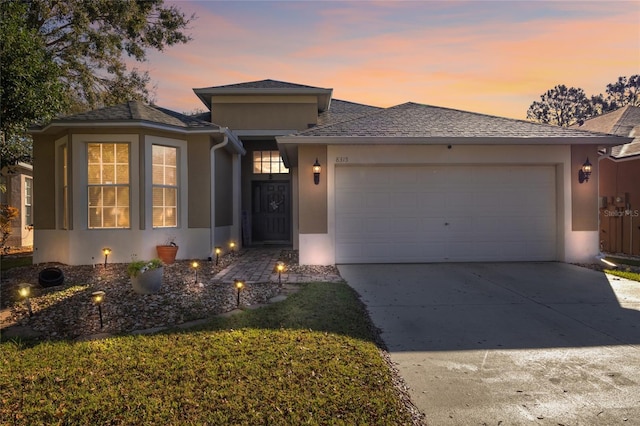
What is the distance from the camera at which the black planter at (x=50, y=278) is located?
6.16m

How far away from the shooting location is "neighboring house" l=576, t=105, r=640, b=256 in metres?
10.2

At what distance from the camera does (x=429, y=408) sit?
2535 millimetres

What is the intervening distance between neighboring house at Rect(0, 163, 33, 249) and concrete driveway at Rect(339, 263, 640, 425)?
14076 millimetres

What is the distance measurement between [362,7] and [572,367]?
26.1 ft

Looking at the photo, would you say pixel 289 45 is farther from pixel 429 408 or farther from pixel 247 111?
pixel 429 408

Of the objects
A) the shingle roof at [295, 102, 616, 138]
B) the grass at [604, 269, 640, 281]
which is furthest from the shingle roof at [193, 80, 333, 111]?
the grass at [604, 269, 640, 281]

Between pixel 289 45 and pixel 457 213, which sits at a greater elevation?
pixel 289 45

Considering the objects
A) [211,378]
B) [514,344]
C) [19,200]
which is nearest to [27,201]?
[19,200]

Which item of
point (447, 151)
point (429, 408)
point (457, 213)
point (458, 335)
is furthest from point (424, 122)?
point (429, 408)

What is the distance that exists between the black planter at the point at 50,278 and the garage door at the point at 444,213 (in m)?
5.31

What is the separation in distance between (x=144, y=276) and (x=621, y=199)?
496 inches

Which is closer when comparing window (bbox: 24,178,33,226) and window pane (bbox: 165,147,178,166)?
window pane (bbox: 165,147,178,166)

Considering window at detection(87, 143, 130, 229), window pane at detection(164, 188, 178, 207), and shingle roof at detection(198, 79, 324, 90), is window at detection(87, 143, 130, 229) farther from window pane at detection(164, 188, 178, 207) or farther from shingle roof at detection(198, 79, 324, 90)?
shingle roof at detection(198, 79, 324, 90)

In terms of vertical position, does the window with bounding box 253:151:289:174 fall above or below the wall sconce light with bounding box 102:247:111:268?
above
